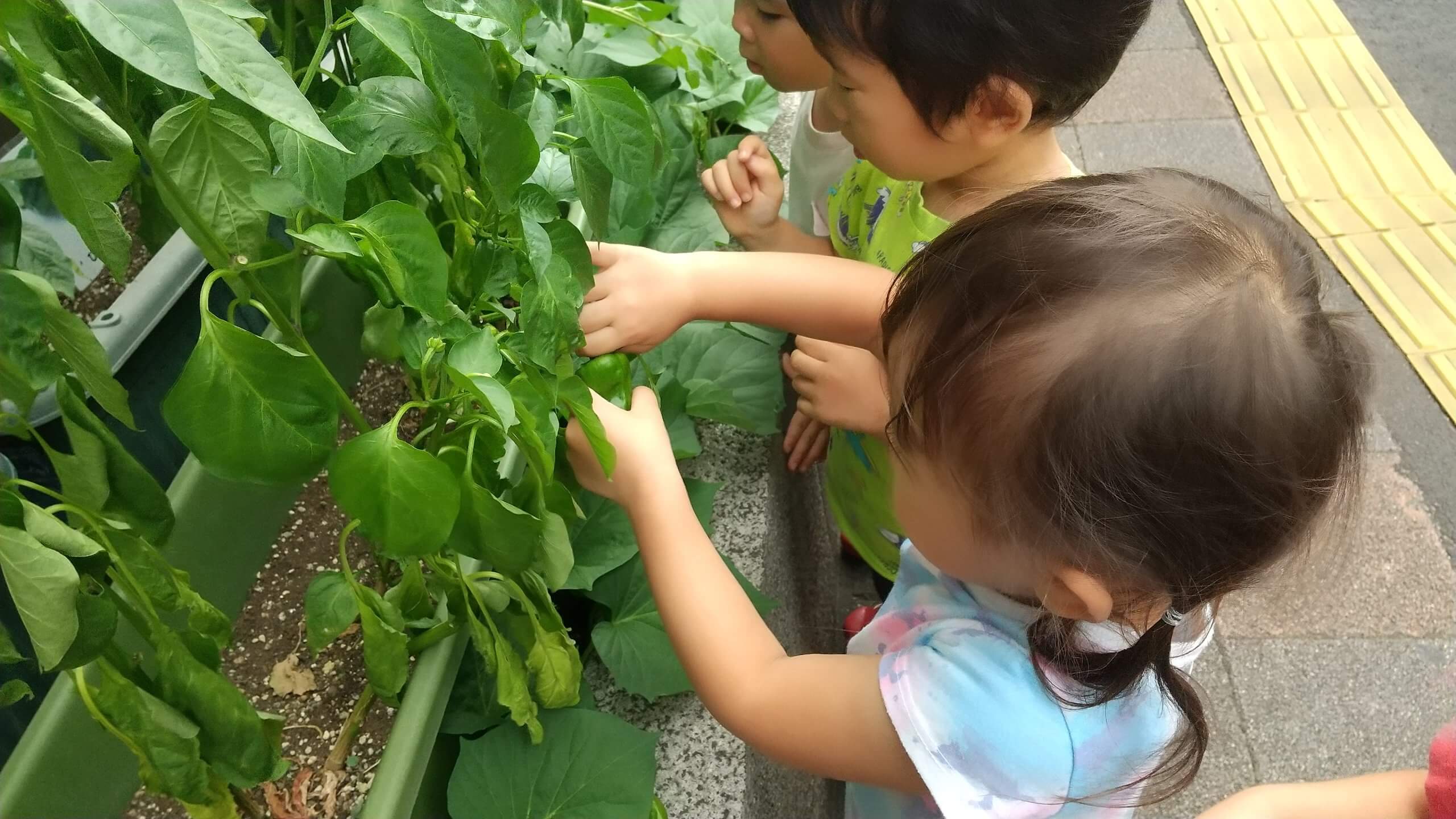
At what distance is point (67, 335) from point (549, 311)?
234 millimetres

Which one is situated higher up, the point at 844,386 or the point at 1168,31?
the point at 844,386

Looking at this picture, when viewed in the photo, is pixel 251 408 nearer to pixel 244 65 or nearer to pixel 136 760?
pixel 244 65

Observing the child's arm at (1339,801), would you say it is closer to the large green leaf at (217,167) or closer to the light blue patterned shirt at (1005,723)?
the light blue patterned shirt at (1005,723)

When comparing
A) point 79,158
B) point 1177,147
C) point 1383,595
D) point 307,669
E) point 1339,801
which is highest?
point 79,158

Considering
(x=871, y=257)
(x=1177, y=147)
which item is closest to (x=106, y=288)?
(x=871, y=257)

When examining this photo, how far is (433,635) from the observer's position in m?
0.76

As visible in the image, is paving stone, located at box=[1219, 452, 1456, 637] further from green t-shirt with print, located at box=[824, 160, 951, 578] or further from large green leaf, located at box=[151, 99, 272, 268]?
large green leaf, located at box=[151, 99, 272, 268]

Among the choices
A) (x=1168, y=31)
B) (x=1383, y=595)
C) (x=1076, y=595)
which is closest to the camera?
(x=1076, y=595)

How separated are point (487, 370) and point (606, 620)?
53 cm

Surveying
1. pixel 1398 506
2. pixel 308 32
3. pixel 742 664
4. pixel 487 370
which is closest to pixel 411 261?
pixel 487 370

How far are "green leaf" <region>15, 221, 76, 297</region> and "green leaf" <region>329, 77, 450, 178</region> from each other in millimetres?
191

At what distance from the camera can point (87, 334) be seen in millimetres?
472

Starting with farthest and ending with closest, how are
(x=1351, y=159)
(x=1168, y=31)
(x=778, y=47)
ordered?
(x=1168, y=31) < (x=1351, y=159) < (x=778, y=47)

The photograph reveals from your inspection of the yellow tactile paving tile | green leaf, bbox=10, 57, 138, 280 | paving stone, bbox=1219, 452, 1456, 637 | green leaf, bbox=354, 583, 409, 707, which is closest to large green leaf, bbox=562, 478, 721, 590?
green leaf, bbox=354, 583, 409, 707
